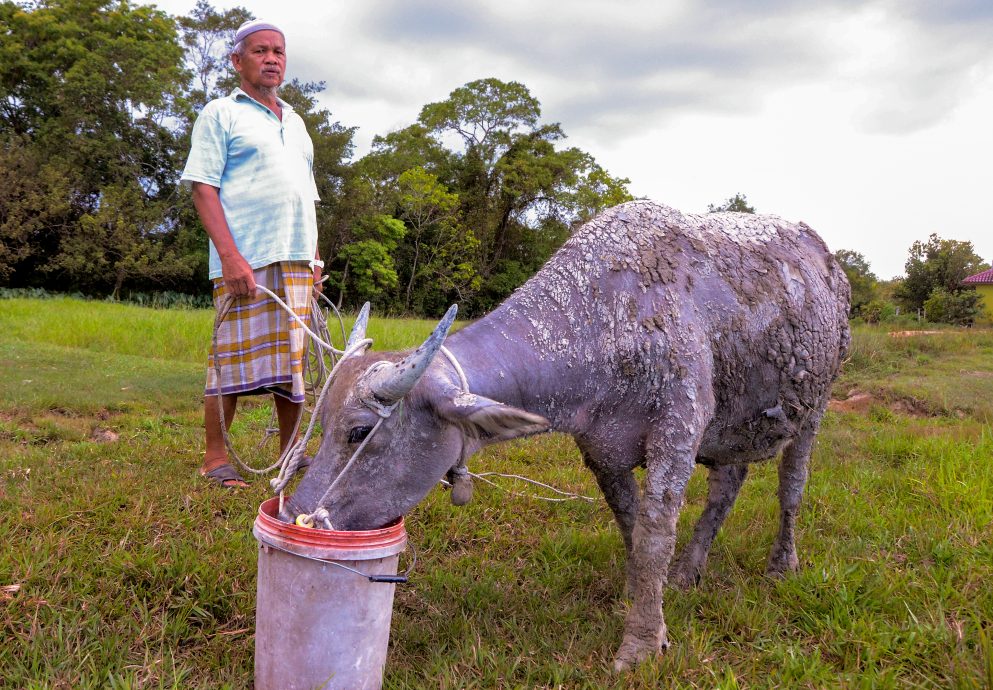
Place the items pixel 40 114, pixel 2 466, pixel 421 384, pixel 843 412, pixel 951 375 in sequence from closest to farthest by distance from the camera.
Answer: pixel 421 384 → pixel 2 466 → pixel 843 412 → pixel 951 375 → pixel 40 114

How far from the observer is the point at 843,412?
824cm

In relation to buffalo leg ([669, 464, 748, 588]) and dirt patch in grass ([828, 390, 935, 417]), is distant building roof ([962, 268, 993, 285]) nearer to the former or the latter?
→ dirt patch in grass ([828, 390, 935, 417])

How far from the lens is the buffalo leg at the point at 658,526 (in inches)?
105

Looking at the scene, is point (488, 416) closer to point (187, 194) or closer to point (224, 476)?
point (224, 476)

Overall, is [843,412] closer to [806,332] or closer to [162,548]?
[806,332]

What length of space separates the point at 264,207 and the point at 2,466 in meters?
2.26

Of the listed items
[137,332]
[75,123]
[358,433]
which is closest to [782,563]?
[358,433]

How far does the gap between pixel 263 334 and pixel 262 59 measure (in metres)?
1.51

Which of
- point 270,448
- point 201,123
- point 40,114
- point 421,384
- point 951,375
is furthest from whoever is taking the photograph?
point 40,114

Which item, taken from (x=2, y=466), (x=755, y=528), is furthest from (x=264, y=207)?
(x=755, y=528)

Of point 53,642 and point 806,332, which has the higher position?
point 806,332

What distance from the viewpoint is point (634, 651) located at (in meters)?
2.63

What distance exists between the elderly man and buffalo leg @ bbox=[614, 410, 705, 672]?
1999 mm

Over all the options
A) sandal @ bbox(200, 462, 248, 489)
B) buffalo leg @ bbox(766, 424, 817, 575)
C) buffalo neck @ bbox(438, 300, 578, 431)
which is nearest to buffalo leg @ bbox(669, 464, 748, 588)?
buffalo leg @ bbox(766, 424, 817, 575)
